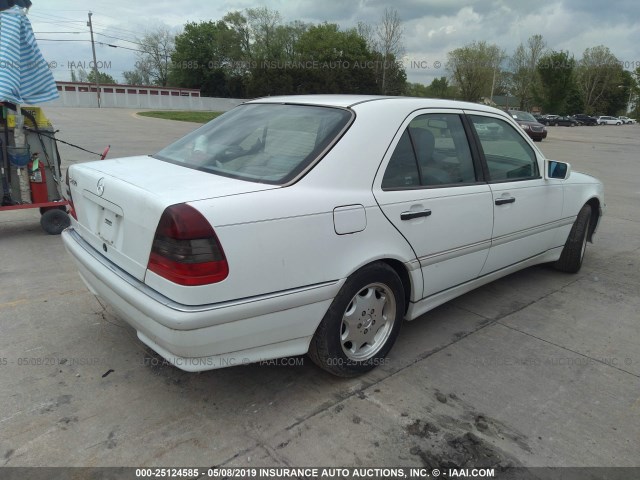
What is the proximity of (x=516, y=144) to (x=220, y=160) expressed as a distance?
2.46 m

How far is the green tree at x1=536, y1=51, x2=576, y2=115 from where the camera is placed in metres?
69.2

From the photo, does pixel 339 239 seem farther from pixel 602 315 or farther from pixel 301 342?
pixel 602 315

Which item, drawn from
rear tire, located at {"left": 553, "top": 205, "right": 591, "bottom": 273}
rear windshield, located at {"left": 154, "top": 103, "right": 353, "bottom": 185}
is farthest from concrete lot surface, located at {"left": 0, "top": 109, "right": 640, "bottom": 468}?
rear windshield, located at {"left": 154, "top": 103, "right": 353, "bottom": 185}

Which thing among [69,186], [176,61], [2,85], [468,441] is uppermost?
[176,61]

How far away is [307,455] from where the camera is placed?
2.29 m

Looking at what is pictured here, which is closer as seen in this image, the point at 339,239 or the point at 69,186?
the point at 339,239

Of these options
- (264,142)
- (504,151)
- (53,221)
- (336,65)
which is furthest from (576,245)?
(336,65)

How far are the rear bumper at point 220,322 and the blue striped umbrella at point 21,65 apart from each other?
3.46 m

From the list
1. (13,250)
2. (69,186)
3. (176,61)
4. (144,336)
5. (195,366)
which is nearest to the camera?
(195,366)

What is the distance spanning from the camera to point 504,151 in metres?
3.80

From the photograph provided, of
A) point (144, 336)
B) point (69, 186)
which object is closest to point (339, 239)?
point (144, 336)

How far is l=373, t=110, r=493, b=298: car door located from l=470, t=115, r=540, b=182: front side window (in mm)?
202

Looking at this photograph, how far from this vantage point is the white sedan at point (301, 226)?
219cm

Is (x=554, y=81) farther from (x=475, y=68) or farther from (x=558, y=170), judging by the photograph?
(x=558, y=170)
